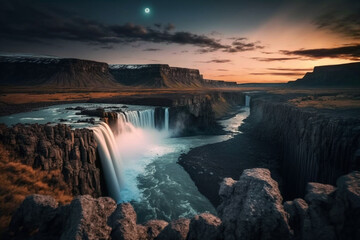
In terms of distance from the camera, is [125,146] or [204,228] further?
[125,146]

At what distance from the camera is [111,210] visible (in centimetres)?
941

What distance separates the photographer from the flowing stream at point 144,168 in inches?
855

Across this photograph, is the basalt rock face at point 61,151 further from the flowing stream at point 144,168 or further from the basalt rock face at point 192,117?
the basalt rock face at point 192,117

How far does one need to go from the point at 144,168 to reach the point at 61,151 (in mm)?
15618

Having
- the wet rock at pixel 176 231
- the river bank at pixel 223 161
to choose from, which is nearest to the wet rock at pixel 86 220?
the wet rock at pixel 176 231

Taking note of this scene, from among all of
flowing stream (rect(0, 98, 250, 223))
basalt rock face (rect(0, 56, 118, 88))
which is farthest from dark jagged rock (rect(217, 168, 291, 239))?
basalt rock face (rect(0, 56, 118, 88))

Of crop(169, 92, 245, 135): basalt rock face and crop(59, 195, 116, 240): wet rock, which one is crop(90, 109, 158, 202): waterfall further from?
crop(59, 195, 116, 240): wet rock

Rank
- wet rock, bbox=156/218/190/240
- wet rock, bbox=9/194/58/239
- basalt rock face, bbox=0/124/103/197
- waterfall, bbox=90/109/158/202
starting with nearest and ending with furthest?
1. wet rock, bbox=156/218/190/240
2. wet rock, bbox=9/194/58/239
3. basalt rock face, bbox=0/124/103/197
4. waterfall, bbox=90/109/158/202

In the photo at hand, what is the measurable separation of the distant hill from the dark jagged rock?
570 feet

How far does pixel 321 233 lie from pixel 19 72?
23165 centimetres

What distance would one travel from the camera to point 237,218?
7.75 m

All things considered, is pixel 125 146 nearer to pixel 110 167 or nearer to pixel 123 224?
pixel 110 167

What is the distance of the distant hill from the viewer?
465 ft

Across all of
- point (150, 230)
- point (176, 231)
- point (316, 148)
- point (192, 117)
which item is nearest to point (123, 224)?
point (150, 230)
